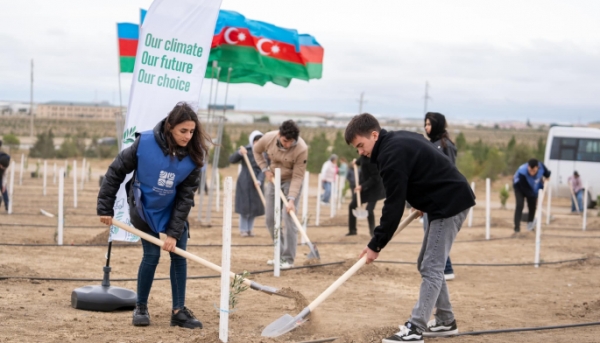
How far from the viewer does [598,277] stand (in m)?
9.48

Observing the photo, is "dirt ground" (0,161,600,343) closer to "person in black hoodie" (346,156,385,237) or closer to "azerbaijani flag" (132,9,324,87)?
"person in black hoodie" (346,156,385,237)

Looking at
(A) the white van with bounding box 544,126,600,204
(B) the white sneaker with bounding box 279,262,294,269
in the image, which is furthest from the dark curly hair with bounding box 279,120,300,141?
(A) the white van with bounding box 544,126,600,204

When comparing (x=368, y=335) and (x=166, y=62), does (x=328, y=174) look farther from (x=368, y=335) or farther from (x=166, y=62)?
(x=368, y=335)

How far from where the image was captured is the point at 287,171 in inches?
362

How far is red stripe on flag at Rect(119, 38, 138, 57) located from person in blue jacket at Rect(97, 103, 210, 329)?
6.39m

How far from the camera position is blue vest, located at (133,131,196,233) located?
546 cm

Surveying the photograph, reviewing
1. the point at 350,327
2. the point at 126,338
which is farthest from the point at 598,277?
the point at 126,338

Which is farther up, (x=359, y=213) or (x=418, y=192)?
(x=418, y=192)

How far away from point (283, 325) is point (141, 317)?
3.45 feet

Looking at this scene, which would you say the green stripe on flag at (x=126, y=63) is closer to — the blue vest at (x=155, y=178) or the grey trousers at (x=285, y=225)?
the grey trousers at (x=285, y=225)

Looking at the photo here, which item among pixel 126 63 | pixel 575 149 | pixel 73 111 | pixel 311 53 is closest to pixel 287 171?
pixel 126 63

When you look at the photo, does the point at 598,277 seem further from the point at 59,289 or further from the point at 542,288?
the point at 59,289

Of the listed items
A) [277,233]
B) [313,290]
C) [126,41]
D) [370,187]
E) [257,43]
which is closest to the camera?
[313,290]

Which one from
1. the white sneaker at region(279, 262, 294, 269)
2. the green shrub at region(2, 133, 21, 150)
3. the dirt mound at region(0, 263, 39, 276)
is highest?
the dirt mound at region(0, 263, 39, 276)
